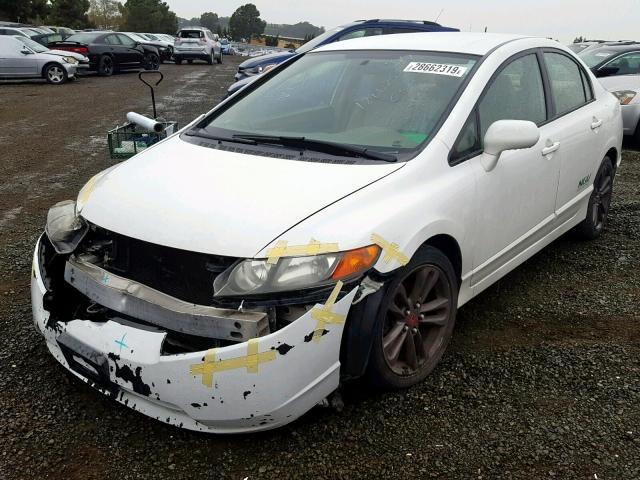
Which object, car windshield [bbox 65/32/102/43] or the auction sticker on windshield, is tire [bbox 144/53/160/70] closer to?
car windshield [bbox 65/32/102/43]

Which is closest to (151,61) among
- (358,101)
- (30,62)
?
(30,62)

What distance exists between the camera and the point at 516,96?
11.3ft

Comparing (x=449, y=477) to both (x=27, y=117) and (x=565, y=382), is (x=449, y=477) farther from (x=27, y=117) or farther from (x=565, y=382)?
(x=27, y=117)

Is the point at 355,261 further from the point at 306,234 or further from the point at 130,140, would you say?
the point at 130,140

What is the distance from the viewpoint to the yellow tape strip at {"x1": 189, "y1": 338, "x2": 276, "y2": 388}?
212cm

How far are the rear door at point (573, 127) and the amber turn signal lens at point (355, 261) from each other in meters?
1.92

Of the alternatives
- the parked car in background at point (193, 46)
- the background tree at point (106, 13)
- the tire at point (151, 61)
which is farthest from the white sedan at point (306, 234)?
the background tree at point (106, 13)

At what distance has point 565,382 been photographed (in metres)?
2.85

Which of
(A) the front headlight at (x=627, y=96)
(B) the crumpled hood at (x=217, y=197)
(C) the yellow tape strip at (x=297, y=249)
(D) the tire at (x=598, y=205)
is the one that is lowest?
(D) the tire at (x=598, y=205)

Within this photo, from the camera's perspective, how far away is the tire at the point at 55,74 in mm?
16703

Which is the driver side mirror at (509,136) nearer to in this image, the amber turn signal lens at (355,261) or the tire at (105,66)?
the amber turn signal lens at (355,261)

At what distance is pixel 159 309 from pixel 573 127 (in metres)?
2.92

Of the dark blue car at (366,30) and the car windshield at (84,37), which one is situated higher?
the dark blue car at (366,30)

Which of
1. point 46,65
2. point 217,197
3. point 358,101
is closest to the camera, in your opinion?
point 217,197
